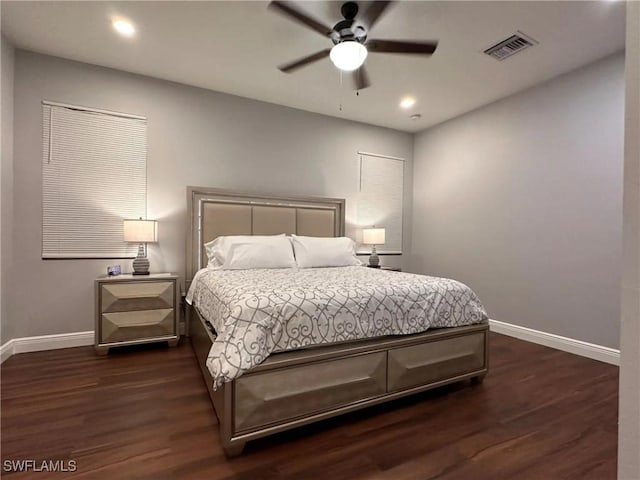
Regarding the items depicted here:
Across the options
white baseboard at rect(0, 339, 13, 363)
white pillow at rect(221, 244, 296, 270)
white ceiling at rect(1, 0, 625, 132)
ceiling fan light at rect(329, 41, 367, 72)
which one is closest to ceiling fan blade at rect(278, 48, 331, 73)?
ceiling fan light at rect(329, 41, 367, 72)

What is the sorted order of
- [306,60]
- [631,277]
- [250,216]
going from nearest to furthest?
1. [631,277]
2. [306,60]
3. [250,216]

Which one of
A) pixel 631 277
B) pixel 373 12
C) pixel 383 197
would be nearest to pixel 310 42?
pixel 373 12

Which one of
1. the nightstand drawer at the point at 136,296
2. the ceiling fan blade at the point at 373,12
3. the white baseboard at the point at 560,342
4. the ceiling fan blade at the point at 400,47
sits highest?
the ceiling fan blade at the point at 373,12

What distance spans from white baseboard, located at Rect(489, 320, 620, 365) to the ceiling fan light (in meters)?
3.16

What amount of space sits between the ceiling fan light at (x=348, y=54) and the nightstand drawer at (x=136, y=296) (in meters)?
2.48

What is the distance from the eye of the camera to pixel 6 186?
2.73 m

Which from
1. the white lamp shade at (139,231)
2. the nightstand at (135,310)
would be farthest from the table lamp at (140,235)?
the nightstand at (135,310)

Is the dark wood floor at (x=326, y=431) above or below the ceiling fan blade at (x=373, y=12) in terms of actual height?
below

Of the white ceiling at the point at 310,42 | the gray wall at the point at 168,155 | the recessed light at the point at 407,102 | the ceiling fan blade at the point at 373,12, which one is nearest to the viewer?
the ceiling fan blade at the point at 373,12

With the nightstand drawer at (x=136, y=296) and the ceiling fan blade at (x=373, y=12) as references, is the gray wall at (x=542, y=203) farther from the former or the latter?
the nightstand drawer at (x=136, y=296)

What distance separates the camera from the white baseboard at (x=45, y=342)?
280cm

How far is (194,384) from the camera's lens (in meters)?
2.34

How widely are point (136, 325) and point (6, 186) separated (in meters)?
1.61

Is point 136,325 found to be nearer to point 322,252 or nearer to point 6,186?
point 6,186
